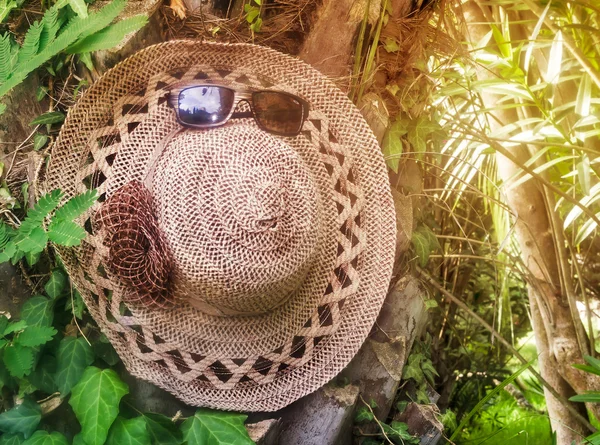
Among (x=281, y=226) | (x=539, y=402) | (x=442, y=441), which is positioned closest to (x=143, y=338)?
(x=281, y=226)

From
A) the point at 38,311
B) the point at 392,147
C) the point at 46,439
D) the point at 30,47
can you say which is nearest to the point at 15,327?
the point at 38,311

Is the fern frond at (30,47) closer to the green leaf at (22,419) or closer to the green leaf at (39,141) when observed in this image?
the green leaf at (39,141)

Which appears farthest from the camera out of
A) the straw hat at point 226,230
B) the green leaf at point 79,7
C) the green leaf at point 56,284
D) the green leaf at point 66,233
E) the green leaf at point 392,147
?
the green leaf at point 392,147

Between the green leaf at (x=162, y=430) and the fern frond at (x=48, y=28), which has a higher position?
the fern frond at (x=48, y=28)

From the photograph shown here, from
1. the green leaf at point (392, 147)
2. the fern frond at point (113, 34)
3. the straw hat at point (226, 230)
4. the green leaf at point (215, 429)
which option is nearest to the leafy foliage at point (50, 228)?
the straw hat at point (226, 230)

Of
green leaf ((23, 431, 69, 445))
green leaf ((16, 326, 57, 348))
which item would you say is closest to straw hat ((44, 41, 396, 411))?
green leaf ((16, 326, 57, 348))

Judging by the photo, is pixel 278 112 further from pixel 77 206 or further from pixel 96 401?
pixel 96 401
